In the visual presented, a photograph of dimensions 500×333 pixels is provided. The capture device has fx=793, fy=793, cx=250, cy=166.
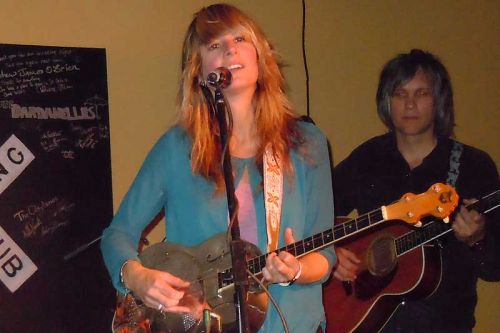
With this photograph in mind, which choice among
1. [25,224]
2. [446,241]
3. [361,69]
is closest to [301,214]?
[446,241]

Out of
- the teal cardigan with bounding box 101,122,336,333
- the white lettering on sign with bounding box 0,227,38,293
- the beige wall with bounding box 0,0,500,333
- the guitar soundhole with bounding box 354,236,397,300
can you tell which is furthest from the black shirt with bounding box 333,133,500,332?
the white lettering on sign with bounding box 0,227,38,293

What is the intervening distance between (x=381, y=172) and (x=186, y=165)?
1.33m

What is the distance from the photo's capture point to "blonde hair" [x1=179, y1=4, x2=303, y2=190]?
A: 2.56m

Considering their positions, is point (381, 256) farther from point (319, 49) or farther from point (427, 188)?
point (319, 49)

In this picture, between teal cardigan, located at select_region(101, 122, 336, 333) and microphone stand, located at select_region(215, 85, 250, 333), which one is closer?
Answer: microphone stand, located at select_region(215, 85, 250, 333)

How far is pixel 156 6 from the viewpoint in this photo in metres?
3.88

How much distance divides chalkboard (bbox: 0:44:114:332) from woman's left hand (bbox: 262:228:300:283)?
1646mm

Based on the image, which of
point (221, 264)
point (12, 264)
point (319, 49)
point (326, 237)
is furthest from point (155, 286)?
point (319, 49)

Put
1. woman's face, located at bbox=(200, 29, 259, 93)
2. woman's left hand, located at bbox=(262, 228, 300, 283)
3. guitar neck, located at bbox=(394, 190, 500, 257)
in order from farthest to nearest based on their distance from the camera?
guitar neck, located at bbox=(394, 190, 500, 257) < woman's face, located at bbox=(200, 29, 259, 93) < woman's left hand, located at bbox=(262, 228, 300, 283)

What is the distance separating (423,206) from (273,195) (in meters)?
0.46

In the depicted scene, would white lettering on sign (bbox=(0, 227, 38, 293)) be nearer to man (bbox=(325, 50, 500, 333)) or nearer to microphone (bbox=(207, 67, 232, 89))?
man (bbox=(325, 50, 500, 333))

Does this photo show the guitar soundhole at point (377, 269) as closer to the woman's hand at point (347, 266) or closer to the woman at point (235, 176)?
the woman's hand at point (347, 266)

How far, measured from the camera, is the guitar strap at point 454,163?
3482mm

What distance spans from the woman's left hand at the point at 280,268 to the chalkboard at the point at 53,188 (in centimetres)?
165
